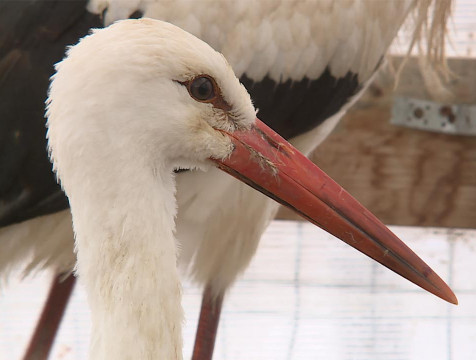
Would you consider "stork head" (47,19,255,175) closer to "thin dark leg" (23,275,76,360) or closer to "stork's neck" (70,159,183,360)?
"stork's neck" (70,159,183,360)

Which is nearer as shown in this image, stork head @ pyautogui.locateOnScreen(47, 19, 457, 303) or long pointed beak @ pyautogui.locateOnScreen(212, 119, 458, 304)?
stork head @ pyautogui.locateOnScreen(47, 19, 457, 303)

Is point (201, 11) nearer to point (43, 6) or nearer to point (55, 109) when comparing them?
point (43, 6)

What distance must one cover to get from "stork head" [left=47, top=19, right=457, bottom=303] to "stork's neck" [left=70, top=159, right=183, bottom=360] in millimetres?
18

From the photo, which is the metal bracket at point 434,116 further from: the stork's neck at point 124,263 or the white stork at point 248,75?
the stork's neck at point 124,263

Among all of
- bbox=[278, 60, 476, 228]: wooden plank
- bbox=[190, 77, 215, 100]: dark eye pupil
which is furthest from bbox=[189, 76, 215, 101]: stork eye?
bbox=[278, 60, 476, 228]: wooden plank

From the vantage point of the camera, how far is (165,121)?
3.14 ft

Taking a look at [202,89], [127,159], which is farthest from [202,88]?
[127,159]

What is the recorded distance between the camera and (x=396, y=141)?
1.73 meters

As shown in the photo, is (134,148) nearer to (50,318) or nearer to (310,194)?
(310,194)

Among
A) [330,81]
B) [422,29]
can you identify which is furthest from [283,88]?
[422,29]

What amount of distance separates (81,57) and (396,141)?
917 mm

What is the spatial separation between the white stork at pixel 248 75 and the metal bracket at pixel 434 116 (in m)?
0.20

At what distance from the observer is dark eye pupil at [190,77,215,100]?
0.95 m

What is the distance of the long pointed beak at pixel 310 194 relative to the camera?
3.35 ft
